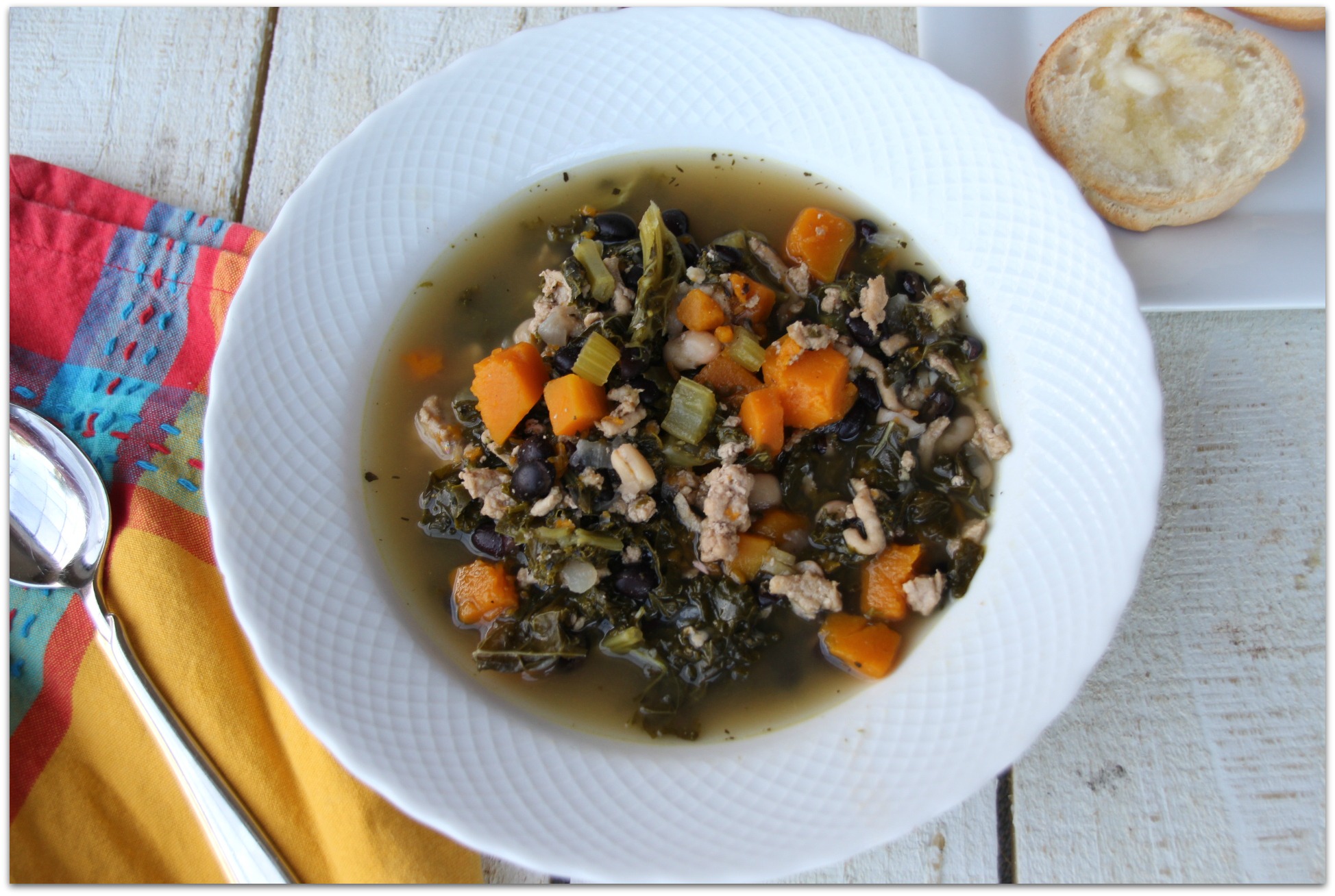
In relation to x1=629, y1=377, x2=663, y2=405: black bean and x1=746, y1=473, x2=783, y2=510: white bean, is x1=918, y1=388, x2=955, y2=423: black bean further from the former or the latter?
x1=629, y1=377, x2=663, y2=405: black bean

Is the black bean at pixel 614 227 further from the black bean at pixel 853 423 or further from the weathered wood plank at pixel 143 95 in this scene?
the weathered wood plank at pixel 143 95

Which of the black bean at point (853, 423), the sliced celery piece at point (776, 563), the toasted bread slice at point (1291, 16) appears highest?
the toasted bread slice at point (1291, 16)

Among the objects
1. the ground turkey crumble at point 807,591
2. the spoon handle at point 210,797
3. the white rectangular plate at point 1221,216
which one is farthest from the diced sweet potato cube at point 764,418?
the spoon handle at point 210,797

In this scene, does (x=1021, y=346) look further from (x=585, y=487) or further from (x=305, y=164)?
(x=305, y=164)

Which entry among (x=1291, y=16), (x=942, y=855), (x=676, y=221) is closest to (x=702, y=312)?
(x=676, y=221)

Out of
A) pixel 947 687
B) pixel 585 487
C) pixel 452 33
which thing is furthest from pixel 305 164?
pixel 947 687

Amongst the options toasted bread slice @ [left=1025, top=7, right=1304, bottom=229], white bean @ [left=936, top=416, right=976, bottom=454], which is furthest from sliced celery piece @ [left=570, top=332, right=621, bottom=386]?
toasted bread slice @ [left=1025, top=7, right=1304, bottom=229]
